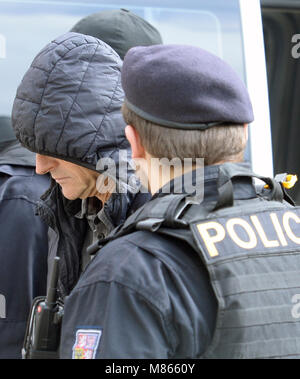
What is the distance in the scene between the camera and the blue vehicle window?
298 cm

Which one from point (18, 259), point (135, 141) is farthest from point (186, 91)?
point (18, 259)

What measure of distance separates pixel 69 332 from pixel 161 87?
1.75 feet

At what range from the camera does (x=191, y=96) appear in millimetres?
1400

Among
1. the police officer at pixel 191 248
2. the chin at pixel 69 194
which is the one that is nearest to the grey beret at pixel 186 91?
the police officer at pixel 191 248

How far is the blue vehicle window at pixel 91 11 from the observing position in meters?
2.98

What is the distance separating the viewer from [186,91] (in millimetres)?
1401

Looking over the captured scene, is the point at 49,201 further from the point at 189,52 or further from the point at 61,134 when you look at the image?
the point at 189,52

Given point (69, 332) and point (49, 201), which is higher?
point (69, 332)

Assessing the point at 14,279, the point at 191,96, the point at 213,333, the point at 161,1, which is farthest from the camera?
the point at 161,1

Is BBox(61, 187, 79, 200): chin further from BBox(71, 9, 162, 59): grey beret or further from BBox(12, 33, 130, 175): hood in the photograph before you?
BBox(71, 9, 162, 59): grey beret

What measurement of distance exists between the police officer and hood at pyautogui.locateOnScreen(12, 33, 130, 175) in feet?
1.44

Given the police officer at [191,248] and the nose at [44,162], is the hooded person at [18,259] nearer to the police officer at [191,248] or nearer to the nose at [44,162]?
the nose at [44,162]
